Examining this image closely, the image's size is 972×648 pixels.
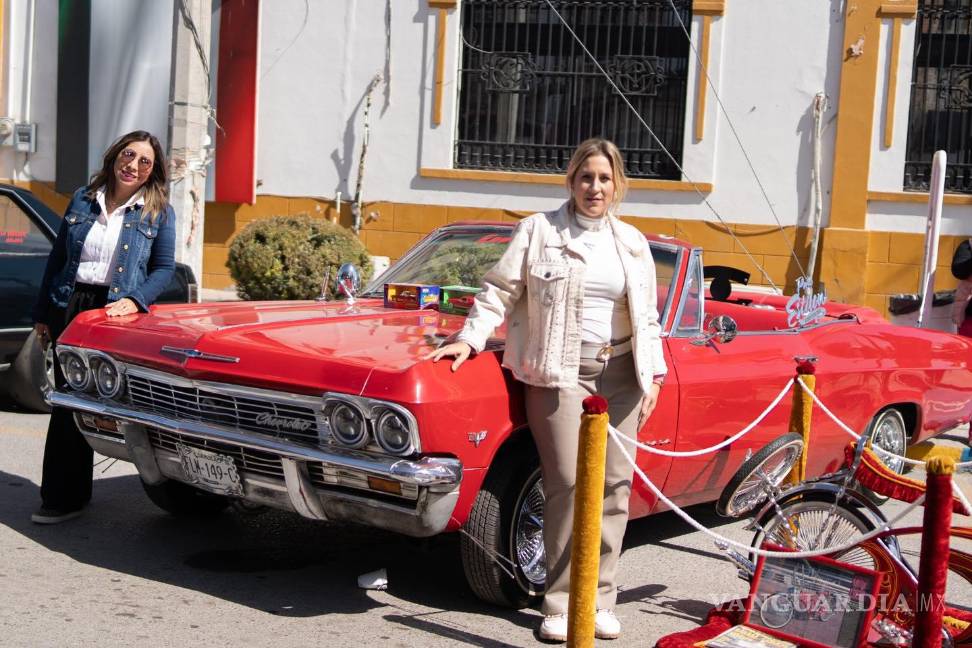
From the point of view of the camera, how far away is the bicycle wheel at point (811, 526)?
4.46 m

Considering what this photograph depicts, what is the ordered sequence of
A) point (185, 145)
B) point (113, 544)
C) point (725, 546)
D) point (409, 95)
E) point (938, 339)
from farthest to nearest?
point (409, 95)
point (185, 145)
point (938, 339)
point (113, 544)
point (725, 546)

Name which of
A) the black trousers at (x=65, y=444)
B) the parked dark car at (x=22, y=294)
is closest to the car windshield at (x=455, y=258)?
the black trousers at (x=65, y=444)

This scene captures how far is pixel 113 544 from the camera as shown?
541 cm

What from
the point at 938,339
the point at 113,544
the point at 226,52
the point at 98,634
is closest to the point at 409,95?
the point at 226,52

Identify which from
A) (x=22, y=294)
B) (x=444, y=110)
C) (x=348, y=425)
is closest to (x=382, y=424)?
Answer: (x=348, y=425)

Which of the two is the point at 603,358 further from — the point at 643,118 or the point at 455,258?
the point at 643,118

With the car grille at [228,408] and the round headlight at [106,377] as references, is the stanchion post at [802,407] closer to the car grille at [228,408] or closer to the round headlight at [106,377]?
the car grille at [228,408]

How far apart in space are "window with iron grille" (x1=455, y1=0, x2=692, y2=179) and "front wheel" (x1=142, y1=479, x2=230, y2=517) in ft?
28.7

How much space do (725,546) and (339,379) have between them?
161cm

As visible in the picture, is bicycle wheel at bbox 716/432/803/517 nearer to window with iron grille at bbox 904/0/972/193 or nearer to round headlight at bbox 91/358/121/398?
round headlight at bbox 91/358/121/398

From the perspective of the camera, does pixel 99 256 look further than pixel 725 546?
Yes

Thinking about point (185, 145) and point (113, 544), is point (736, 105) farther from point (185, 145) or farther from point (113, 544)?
point (113, 544)

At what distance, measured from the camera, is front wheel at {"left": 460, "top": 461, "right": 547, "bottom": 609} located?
4516 mm

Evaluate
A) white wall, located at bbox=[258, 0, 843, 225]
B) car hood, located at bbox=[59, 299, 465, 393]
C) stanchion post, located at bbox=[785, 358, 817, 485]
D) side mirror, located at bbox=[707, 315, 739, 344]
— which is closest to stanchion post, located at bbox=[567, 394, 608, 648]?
car hood, located at bbox=[59, 299, 465, 393]
